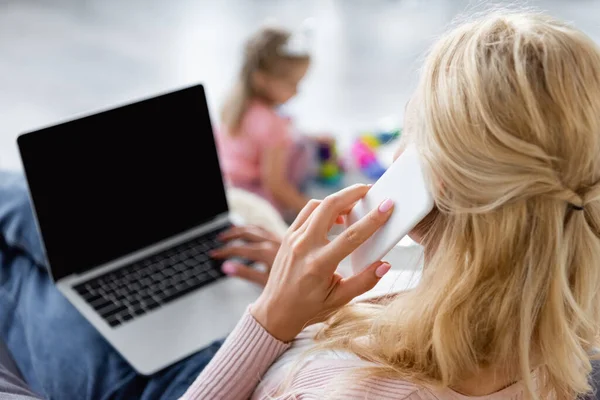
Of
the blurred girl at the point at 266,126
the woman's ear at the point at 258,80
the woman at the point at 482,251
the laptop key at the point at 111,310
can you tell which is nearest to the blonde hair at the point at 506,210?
the woman at the point at 482,251

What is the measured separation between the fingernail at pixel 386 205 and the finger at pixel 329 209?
6cm

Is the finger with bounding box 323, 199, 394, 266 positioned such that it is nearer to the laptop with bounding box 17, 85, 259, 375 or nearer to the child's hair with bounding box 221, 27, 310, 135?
the laptop with bounding box 17, 85, 259, 375

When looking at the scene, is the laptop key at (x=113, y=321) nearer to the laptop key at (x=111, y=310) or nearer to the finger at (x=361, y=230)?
the laptop key at (x=111, y=310)

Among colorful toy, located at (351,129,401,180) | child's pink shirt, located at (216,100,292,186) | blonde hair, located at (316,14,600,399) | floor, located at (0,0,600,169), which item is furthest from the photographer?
floor, located at (0,0,600,169)

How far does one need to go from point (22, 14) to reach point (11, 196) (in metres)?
2.38

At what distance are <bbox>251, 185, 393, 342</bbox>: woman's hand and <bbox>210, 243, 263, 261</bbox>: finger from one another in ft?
1.06

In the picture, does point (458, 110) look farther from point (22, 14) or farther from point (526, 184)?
point (22, 14)

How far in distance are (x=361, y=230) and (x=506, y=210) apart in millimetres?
174

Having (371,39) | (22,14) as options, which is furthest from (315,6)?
(22,14)

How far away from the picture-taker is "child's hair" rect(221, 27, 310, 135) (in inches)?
85.3

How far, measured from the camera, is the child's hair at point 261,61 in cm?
217

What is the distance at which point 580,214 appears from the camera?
2.32ft

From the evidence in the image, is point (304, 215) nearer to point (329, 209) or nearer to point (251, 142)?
point (329, 209)

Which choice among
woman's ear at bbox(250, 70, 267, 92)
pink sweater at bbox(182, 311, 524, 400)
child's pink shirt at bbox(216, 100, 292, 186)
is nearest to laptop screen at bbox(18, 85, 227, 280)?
pink sweater at bbox(182, 311, 524, 400)
